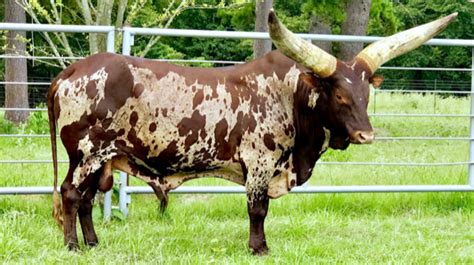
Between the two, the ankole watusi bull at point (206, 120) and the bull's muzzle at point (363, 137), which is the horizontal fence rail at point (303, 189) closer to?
the ankole watusi bull at point (206, 120)

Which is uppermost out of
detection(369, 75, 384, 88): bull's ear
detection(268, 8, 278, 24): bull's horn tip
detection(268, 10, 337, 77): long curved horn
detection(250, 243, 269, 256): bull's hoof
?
detection(268, 8, 278, 24): bull's horn tip

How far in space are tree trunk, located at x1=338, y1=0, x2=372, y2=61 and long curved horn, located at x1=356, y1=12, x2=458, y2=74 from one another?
715 centimetres

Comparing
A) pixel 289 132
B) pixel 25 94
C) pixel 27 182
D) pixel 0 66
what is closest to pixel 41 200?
pixel 27 182

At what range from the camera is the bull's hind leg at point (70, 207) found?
5.05m

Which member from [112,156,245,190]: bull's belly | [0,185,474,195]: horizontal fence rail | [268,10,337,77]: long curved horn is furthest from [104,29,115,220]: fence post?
[268,10,337,77]: long curved horn

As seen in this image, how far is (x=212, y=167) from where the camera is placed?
5195mm

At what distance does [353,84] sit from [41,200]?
325 centimetres

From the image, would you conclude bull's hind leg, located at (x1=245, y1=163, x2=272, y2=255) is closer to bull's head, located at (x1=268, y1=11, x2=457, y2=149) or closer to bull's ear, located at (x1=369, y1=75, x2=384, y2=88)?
bull's head, located at (x1=268, y1=11, x2=457, y2=149)

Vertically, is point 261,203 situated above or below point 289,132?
below

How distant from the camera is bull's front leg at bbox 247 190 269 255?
5.18 meters

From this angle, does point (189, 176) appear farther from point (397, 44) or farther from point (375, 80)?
point (397, 44)

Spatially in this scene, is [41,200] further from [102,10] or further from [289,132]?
[289,132]

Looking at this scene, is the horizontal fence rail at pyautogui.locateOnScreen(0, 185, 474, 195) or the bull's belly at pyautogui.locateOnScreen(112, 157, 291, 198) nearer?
the bull's belly at pyautogui.locateOnScreen(112, 157, 291, 198)

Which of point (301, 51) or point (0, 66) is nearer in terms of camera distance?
point (301, 51)
